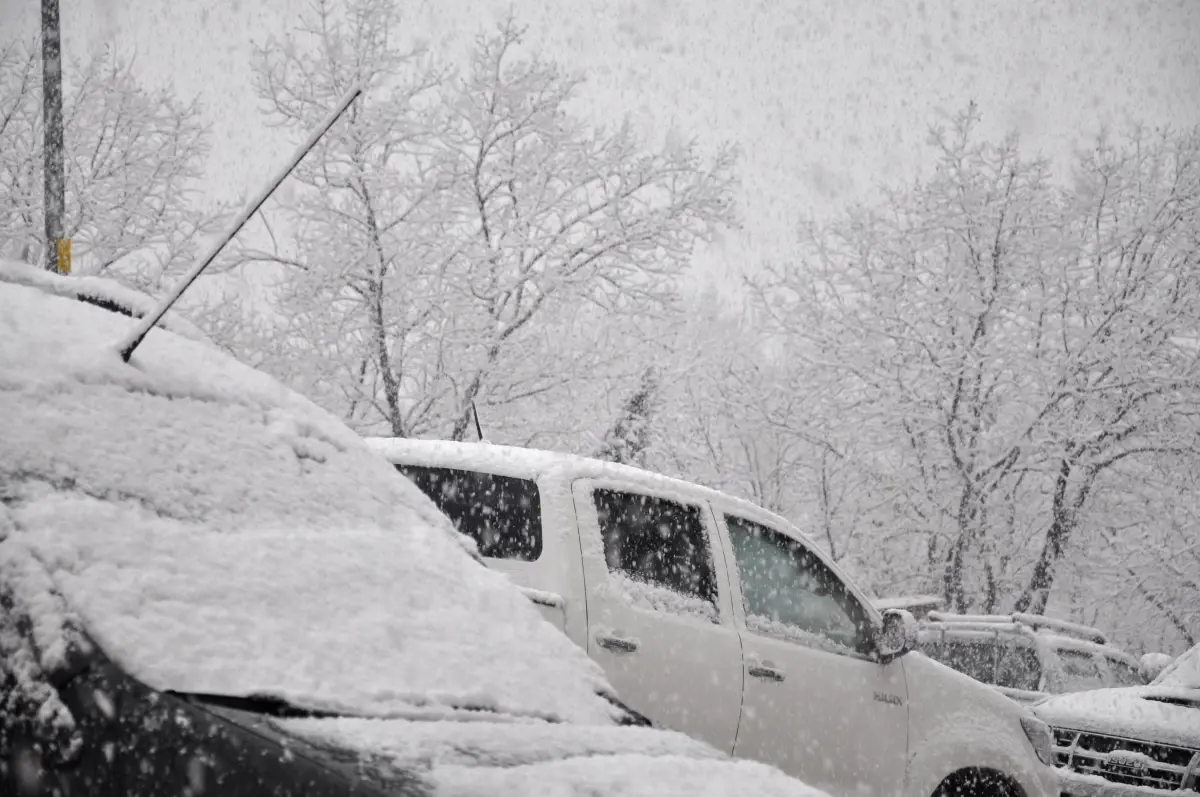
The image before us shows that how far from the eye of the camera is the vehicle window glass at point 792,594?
4496 millimetres

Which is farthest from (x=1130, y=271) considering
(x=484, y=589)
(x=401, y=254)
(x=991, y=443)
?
(x=484, y=589)

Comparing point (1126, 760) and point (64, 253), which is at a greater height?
point (64, 253)

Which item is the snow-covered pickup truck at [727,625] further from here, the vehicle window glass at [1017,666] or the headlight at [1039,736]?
the vehicle window glass at [1017,666]

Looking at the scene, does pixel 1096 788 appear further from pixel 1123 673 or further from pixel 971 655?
pixel 1123 673

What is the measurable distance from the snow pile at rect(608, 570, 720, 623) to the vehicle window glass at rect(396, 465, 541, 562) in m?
0.35

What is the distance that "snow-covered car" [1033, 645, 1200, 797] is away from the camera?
20.8 ft

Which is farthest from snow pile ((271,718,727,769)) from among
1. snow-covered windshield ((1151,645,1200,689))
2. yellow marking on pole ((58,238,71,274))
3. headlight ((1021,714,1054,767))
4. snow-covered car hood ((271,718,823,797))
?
yellow marking on pole ((58,238,71,274))

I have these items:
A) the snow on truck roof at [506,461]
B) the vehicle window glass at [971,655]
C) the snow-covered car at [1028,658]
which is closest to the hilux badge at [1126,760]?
the snow-covered car at [1028,658]

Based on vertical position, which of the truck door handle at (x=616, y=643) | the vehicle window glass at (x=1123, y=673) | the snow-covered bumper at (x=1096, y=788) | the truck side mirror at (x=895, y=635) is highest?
the truck side mirror at (x=895, y=635)

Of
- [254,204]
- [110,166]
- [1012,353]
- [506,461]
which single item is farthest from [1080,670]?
[110,166]

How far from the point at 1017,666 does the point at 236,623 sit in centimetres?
863

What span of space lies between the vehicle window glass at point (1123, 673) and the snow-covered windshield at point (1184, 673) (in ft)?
6.62

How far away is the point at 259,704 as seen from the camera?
162 centimetres

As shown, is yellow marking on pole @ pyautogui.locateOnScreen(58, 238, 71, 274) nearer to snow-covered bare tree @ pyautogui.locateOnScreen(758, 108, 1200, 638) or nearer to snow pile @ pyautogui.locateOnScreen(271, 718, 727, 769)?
snow pile @ pyautogui.locateOnScreen(271, 718, 727, 769)
